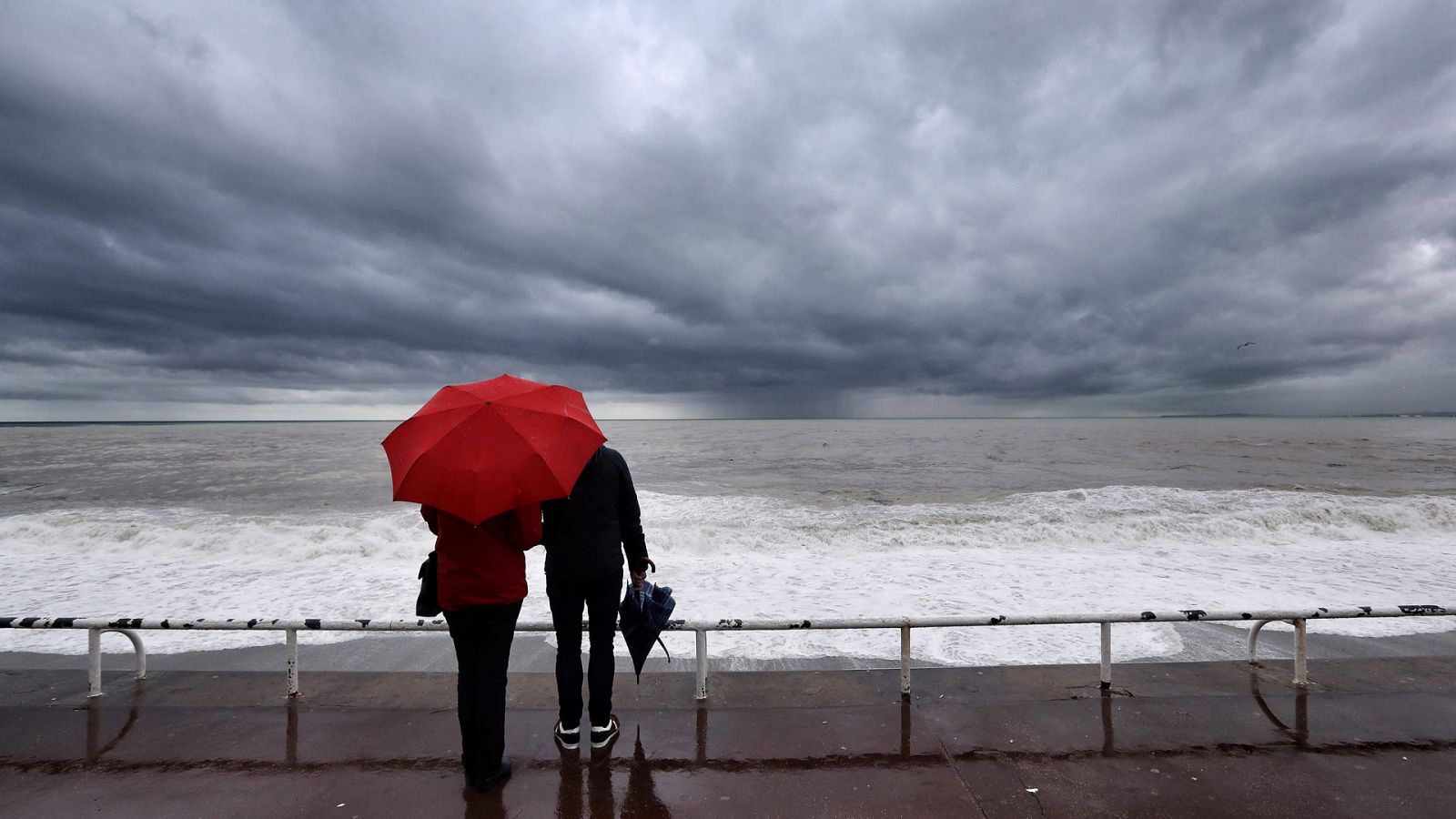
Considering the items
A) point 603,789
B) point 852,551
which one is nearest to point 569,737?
point 603,789

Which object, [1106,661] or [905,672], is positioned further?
[1106,661]

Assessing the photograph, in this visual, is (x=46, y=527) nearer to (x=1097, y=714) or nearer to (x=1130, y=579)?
(x=1097, y=714)

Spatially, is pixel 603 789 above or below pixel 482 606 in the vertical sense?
below

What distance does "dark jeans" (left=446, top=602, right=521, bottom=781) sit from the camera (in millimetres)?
3098

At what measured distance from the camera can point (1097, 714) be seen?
3.95 metres

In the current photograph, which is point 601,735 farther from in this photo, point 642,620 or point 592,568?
point 592,568

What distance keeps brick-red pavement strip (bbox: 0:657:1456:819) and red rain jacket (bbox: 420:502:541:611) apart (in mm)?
1046

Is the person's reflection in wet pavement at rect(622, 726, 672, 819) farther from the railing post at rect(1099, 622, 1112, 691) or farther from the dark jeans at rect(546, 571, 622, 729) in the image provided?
the railing post at rect(1099, 622, 1112, 691)

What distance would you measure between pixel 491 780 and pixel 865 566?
909cm

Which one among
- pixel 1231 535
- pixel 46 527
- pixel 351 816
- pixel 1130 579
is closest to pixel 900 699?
pixel 351 816

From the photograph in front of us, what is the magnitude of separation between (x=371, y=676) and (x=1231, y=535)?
56.3 feet

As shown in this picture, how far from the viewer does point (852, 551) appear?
13195mm

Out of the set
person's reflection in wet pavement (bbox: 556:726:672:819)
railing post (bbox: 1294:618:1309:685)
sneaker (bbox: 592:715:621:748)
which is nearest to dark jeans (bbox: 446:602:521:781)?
person's reflection in wet pavement (bbox: 556:726:672:819)

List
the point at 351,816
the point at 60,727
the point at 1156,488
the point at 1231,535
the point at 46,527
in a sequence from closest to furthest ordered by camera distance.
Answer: the point at 351,816 → the point at 60,727 → the point at 1231,535 → the point at 46,527 → the point at 1156,488
